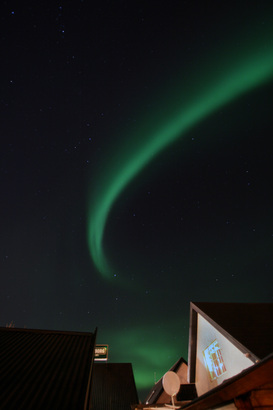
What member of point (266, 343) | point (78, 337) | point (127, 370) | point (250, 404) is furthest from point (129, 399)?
point (250, 404)

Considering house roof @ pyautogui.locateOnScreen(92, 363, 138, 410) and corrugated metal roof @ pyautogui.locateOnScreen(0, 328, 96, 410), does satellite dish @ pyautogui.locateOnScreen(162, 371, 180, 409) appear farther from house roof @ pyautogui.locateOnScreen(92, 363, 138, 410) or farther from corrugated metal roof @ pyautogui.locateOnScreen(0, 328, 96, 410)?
house roof @ pyautogui.locateOnScreen(92, 363, 138, 410)

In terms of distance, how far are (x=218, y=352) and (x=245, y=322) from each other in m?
2.32

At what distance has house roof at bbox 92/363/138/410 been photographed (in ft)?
69.9

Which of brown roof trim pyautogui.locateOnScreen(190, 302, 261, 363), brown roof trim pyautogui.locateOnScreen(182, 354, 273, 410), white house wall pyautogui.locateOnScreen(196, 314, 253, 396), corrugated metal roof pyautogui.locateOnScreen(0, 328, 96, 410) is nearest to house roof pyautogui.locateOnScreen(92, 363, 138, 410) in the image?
white house wall pyautogui.locateOnScreen(196, 314, 253, 396)

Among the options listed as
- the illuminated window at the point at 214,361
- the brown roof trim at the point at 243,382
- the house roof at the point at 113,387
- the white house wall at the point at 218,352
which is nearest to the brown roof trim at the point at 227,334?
the white house wall at the point at 218,352

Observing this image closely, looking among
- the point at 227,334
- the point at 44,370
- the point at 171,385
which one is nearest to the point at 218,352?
the point at 227,334

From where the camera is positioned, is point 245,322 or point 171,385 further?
point 245,322

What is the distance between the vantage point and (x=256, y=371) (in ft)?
8.98

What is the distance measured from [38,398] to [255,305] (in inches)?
590

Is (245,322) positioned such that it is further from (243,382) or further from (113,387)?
(113,387)

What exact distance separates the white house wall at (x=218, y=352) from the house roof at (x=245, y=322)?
0.50 meters

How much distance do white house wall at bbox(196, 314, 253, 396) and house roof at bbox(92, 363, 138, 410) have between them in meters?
11.1

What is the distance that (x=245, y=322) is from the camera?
1311 cm

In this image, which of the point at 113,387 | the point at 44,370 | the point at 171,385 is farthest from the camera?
the point at 113,387
